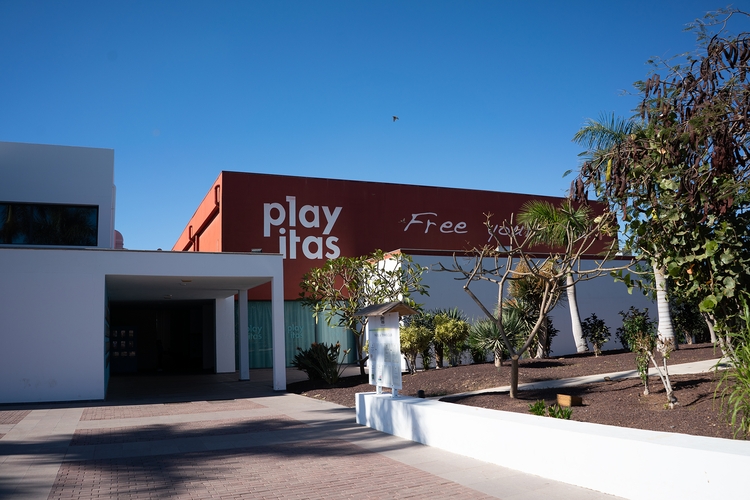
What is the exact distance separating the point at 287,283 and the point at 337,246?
270 centimetres

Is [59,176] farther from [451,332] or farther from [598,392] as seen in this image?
[598,392]

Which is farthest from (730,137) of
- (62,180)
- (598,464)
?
(62,180)

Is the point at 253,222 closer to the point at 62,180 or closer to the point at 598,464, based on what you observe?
the point at 62,180

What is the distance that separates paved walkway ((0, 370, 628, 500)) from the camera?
21.4 feet

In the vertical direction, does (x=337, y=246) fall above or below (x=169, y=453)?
above

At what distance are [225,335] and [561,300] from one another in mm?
13364

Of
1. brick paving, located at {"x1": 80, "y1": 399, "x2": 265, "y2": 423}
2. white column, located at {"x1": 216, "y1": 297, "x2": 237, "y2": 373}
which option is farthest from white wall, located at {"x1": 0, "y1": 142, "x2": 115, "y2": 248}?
brick paving, located at {"x1": 80, "y1": 399, "x2": 265, "y2": 423}

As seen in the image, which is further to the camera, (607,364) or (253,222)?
(253,222)

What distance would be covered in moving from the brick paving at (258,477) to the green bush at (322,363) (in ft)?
25.6

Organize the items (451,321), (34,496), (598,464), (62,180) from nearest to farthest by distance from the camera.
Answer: (598,464)
(34,496)
(451,321)
(62,180)

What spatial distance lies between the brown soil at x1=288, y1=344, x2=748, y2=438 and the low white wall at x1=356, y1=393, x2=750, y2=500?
1.37 metres

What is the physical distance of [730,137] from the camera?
6.76 m

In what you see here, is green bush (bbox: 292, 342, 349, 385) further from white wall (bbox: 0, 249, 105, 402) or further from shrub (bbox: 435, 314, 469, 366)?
white wall (bbox: 0, 249, 105, 402)

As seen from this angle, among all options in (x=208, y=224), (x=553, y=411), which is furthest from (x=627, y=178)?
(x=208, y=224)
